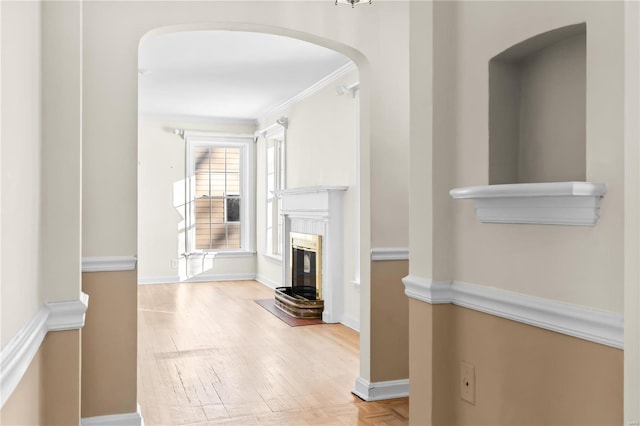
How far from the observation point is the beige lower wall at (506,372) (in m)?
1.46

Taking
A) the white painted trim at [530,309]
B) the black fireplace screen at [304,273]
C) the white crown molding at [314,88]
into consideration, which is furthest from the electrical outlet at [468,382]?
the black fireplace screen at [304,273]

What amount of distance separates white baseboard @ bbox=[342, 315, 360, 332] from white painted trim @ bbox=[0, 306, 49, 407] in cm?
421

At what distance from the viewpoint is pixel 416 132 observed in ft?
7.12

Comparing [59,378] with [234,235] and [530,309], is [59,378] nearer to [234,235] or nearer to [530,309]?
[530,309]

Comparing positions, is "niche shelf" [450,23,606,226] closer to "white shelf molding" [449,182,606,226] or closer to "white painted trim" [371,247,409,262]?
"white shelf molding" [449,182,606,226]

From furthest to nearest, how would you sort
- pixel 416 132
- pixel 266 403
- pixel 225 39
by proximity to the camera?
1. pixel 225 39
2. pixel 266 403
3. pixel 416 132

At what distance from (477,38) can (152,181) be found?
7815 millimetres

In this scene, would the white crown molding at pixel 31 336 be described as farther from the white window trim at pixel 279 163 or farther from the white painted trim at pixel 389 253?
the white window trim at pixel 279 163

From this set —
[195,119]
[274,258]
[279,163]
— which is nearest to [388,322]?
[274,258]

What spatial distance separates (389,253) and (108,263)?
1.74 metres

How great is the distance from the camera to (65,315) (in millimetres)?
2066

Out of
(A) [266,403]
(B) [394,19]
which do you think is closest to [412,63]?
(B) [394,19]

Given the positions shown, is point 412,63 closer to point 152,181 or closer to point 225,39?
point 225,39

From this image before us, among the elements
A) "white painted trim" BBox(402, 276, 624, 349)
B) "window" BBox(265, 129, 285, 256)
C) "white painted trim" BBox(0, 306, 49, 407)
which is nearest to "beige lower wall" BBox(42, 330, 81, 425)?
"white painted trim" BBox(0, 306, 49, 407)
